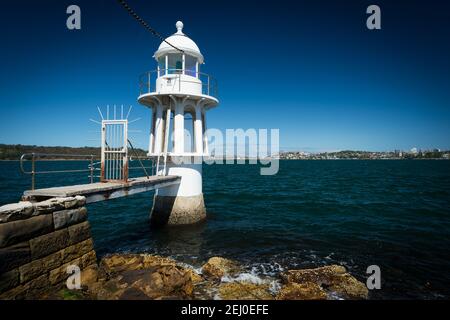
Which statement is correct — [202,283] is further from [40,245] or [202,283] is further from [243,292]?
[40,245]

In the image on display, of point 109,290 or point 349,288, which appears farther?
point 349,288

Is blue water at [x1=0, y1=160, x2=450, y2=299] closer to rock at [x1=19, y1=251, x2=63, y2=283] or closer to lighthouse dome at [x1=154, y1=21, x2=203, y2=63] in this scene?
rock at [x1=19, y1=251, x2=63, y2=283]

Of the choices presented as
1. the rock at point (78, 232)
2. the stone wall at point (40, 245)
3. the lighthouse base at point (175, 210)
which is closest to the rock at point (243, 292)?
the stone wall at point (40, 245)

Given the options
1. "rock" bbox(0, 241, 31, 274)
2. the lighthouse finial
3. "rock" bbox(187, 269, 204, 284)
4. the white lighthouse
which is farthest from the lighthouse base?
"rock" bbox(0, 241, 31, 274)

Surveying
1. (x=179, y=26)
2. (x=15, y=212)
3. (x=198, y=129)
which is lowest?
(x=15, y=212)

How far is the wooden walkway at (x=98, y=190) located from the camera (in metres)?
8.19

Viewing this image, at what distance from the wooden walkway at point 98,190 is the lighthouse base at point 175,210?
157 centimetres

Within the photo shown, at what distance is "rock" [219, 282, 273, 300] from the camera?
8016mm

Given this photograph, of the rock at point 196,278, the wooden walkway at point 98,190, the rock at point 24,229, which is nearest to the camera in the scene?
the rock at point 24,229

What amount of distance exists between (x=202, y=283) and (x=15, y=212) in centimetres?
554

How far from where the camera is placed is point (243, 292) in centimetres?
823

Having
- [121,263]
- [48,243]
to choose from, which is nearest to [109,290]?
[48,243]

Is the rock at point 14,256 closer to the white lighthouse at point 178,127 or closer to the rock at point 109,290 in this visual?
the rock at point 109,290
